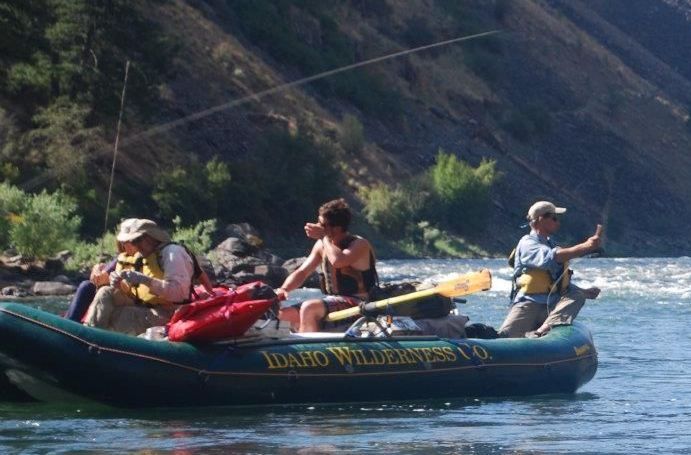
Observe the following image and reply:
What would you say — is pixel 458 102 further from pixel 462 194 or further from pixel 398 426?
pixel 398 426

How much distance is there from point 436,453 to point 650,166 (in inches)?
2301

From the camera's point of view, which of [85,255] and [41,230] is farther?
[85,255]

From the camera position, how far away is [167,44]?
44.9 m

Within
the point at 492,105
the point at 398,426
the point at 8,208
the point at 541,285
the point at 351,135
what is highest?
the point at 492,105

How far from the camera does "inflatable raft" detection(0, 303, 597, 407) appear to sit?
36.9ft

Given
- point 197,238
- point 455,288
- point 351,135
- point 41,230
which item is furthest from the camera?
point 351,135

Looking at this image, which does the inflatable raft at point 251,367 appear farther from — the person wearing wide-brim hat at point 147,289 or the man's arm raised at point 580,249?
the man's arm raised at point 580,249

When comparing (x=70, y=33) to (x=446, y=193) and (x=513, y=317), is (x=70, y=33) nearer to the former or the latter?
(x=446, y=193)

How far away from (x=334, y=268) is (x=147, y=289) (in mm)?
1570

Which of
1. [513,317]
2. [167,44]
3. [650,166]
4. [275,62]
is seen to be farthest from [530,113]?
[513,317]

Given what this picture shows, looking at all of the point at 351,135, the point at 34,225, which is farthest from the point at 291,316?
the point at 351,135

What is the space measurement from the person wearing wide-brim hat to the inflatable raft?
41cm

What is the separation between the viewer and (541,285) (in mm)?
13461

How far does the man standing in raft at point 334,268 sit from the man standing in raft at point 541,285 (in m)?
1.39
